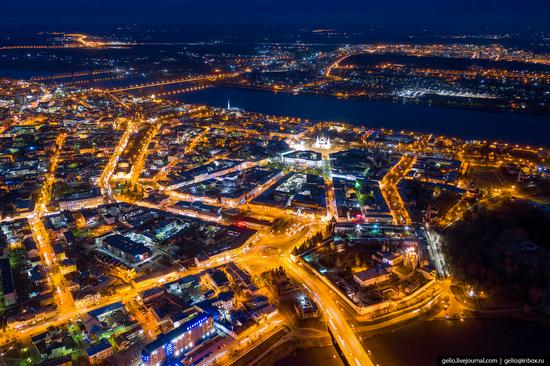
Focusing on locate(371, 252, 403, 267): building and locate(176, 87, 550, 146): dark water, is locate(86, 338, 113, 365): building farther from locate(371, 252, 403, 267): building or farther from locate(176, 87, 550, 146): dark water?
locate(176, 87, 550, 146): dark water

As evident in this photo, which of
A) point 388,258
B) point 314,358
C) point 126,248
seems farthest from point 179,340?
point 388,258

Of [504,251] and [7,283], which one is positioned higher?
[7,283]

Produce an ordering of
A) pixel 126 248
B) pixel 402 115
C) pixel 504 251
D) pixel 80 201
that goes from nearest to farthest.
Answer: pixel 126 248 < pixel 504 251 < pixel 80 201 < pixel 402 115

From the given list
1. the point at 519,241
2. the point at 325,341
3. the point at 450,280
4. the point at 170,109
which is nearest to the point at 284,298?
the point at 325,341

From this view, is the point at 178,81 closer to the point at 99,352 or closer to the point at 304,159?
the point at 304,159

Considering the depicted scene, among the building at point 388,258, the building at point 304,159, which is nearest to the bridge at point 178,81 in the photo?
the building at point 304,159

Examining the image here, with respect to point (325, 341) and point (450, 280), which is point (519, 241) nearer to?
point (450, 280)

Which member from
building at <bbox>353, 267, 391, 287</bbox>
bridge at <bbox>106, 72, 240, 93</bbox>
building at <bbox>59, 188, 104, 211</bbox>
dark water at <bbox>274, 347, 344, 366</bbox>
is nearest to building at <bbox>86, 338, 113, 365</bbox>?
dark water at <bbox>274, 347, 344, 366</bbox>
